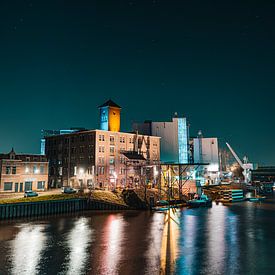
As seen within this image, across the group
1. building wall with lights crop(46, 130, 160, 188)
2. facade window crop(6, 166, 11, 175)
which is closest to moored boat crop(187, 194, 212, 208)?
building wall with lights crop(46, 130, 160, 188)

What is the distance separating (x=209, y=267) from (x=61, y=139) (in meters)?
70.3

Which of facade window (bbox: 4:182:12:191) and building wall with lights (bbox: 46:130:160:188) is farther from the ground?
building wall with lights (bbox: 46:130:160:188)

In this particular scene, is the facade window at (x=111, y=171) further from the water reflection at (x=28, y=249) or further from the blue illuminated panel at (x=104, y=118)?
the water reflection at (x=28, y=249)

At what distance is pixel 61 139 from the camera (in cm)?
9050

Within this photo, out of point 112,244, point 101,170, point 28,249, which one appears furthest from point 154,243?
point 101,170

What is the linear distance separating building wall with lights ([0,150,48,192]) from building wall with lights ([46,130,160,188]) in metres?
9.75

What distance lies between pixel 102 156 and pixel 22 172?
21.0 meters

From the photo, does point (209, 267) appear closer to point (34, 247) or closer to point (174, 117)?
point (34, 247)

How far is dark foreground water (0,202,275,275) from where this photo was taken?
2820cm

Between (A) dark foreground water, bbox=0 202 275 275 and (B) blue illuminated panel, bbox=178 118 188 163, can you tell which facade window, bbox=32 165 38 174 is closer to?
(A) dark foreground water, bbox=0 202 275 275

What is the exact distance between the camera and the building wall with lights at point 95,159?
79.2m

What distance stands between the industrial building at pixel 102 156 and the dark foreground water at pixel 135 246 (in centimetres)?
2354

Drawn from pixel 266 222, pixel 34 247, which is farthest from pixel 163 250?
pixel 266 222

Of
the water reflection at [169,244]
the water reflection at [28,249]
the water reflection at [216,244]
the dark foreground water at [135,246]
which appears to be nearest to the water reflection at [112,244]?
the dark foreground water at [135,246]
